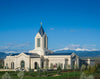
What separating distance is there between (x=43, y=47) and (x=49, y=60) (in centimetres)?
453

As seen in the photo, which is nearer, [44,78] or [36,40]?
[44,78]

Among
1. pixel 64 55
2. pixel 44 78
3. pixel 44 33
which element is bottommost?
pixel 44 78

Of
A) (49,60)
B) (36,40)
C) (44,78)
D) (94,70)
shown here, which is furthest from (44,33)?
(44,78)

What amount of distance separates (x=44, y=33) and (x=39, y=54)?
664 cm

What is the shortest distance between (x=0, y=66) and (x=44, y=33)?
1639 cm

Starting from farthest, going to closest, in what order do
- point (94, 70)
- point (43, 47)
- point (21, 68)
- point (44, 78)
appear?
point (43, 47) < point (21, 68) < point (94, 70) < point (44, 78)

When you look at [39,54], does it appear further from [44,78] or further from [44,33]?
[44,78]

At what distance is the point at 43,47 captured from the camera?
250 ft

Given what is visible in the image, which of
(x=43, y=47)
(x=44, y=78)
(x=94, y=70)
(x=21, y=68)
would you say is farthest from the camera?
(x=43, y=47)

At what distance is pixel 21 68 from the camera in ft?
235

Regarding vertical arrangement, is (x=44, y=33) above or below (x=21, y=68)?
above

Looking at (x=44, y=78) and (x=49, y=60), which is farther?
(x=49, y=60)

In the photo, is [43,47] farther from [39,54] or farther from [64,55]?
[64,55]

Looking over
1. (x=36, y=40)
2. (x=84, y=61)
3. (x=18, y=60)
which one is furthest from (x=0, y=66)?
(x=84, y=61)
